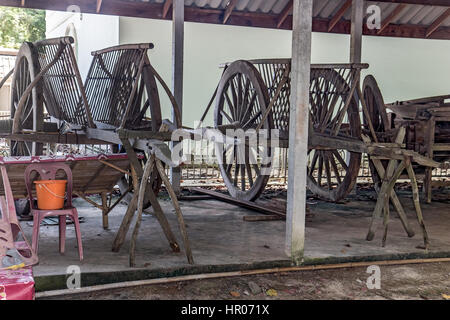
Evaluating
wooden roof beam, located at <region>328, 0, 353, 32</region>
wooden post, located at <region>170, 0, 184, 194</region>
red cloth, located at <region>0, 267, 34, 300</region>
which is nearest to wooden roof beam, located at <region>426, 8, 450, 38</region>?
wooden roof beam, located at <region>328, 0, 353, 32</region>

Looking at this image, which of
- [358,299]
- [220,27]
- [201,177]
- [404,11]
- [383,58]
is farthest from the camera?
[383,58]

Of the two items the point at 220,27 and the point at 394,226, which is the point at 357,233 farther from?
the point at 220,27

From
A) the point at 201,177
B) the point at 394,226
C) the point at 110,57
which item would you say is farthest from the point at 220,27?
the point at 394,226

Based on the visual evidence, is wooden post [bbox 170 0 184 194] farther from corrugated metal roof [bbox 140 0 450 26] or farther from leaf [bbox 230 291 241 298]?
leaf [bbox 230 291 241 298]

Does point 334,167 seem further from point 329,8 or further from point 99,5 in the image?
point 99,5

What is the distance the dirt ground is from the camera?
4555 mm

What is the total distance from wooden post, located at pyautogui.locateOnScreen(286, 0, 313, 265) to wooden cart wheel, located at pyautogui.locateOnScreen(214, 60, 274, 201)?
6.58 ft

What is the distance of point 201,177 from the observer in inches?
458

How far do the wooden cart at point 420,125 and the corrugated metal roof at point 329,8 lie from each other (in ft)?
5.99

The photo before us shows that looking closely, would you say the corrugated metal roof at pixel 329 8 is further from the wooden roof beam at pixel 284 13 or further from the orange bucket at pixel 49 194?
the orange bucket at pixel 49 194

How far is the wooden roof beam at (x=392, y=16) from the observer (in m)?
10.4

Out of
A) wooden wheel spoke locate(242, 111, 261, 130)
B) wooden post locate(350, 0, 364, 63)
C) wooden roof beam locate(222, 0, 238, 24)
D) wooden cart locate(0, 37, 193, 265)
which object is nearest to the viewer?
wooden cart locate(0, 37, 193, 265)

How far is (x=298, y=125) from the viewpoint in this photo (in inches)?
207

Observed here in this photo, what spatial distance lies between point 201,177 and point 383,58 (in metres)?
6.06
